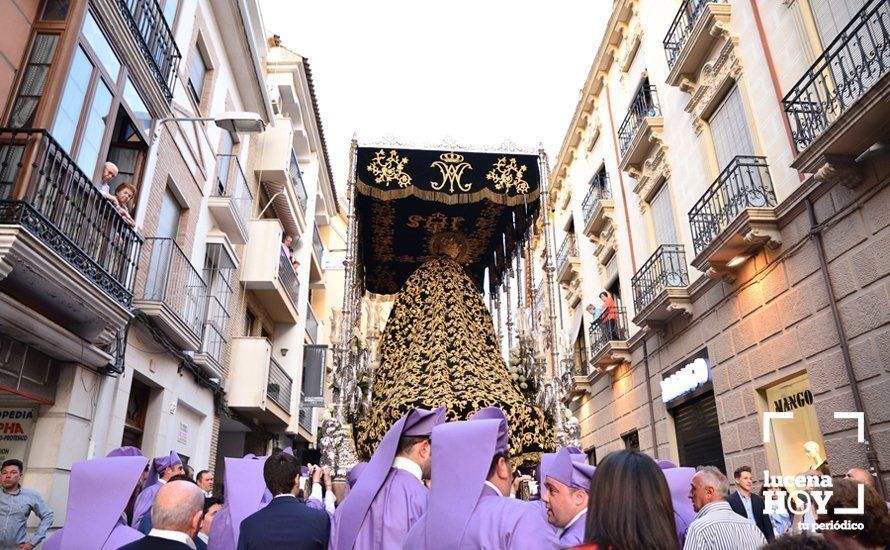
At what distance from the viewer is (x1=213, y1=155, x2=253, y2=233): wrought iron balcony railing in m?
10.3

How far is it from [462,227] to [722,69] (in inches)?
193

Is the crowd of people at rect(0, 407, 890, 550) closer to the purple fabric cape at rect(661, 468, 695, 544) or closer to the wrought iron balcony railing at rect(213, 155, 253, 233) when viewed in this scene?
the purple fabric cape at rect(661, 468, 695, 544)

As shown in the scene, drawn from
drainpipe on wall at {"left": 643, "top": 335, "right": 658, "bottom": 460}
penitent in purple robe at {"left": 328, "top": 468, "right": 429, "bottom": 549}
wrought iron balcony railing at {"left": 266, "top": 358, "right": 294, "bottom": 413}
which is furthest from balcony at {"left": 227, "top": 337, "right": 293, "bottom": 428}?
penitent in purple robe at {"left": 328, "top": 468, "right": 429, "bottom": 549}

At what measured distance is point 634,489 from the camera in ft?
5.06

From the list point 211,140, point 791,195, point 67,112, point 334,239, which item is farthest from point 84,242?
point 334,239

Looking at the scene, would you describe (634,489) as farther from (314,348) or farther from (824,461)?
(314,348)

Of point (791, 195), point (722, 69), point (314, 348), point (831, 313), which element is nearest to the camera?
point (831, 313)

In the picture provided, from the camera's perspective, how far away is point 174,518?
229 cm

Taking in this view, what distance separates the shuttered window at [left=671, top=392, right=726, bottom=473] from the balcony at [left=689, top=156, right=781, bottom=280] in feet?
7.70

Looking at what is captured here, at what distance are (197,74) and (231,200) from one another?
6.84 ft

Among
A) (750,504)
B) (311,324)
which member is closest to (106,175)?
(750,504)

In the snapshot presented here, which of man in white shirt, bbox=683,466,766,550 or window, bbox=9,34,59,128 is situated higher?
window, bbox=9,34,59,128

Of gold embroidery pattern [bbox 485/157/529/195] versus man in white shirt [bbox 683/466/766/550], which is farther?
gold embroidery pattern [bbox 485/157/529/195]

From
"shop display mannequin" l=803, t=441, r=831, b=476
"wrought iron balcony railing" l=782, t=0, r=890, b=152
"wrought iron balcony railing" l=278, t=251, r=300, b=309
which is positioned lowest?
"shop display mannequin" l=803, t=441, r=831, b=476
